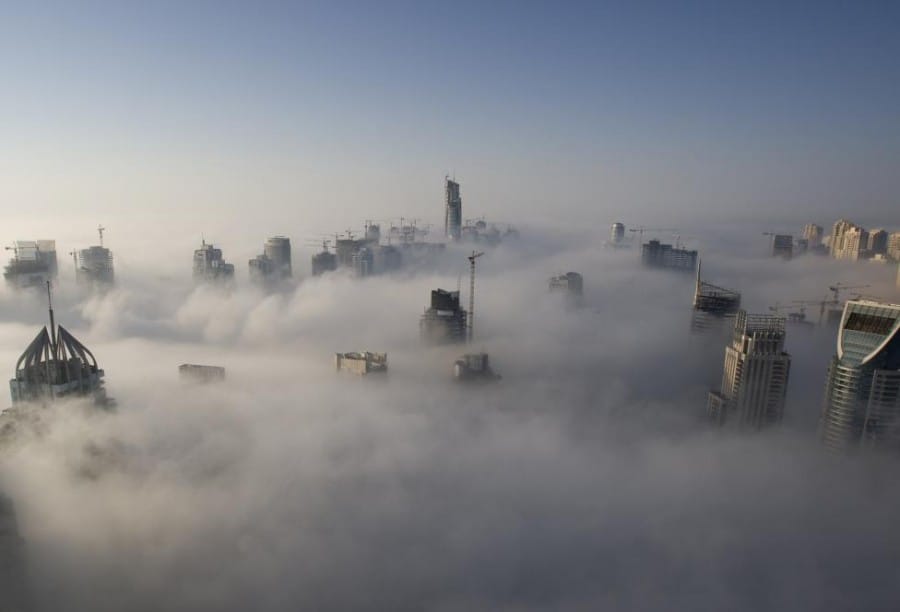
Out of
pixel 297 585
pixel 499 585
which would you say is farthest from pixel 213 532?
pixel 499 585

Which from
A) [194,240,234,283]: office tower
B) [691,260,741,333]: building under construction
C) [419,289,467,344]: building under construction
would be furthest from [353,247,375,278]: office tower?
[691,260,741,333]: building under construction

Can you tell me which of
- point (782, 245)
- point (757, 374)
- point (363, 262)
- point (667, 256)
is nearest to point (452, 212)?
point (363, 262)

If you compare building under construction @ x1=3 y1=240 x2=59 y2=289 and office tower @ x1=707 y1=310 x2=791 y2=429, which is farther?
building under construction @ x1=3 y1=240 x2=59 y2=289

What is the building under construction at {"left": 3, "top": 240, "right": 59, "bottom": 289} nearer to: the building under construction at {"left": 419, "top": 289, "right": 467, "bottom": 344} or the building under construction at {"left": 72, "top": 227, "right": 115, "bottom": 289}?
the building under construction at {"left": 72, "top": 227, "right": 115, "bottom": 289}

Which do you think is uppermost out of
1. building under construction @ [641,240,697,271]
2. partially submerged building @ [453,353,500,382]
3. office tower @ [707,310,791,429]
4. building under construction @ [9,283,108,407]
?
building under construction @ [641,240,697,271]

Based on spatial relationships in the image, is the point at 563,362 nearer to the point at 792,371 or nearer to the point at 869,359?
the point at 792,371

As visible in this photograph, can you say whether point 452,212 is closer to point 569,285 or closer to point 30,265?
point 569,285

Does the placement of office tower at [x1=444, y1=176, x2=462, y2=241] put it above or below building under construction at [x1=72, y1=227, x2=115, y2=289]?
above
